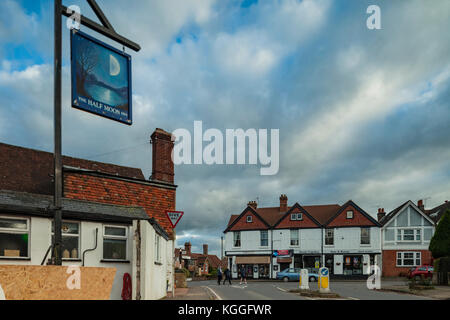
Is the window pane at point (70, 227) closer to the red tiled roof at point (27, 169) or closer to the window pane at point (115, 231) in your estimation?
the window pane at point (115, 231)

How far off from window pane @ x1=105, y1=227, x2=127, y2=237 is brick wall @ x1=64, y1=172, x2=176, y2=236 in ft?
14.7

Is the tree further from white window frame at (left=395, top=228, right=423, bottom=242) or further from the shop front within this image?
the shop front

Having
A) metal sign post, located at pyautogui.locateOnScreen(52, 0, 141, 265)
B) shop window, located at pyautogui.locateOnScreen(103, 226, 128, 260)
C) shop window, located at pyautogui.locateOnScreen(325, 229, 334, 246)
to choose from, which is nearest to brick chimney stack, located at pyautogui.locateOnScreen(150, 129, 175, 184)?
shop window, located at pyautogui.locateOnScreen(103, 226, 128, 260)

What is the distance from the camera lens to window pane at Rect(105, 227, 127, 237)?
1455 centimetres

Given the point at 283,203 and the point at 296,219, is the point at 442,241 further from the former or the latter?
the point at 283,203

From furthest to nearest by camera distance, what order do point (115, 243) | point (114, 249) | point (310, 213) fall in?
point (310, 213) → point (115, 243) → point (114, 249)

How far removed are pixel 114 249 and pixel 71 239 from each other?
61.3 inches

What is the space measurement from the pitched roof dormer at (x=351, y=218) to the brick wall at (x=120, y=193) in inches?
1449

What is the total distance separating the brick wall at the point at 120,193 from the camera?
61.2 feet

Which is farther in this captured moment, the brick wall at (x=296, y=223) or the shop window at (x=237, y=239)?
the shop window at (x=237, y=239)

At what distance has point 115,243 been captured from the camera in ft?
48.2

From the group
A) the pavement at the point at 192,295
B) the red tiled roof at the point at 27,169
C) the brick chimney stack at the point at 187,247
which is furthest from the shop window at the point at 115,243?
the brick chimney stack at the point at 187,247

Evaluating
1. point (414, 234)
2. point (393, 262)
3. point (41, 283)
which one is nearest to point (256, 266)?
point (393, 262)
